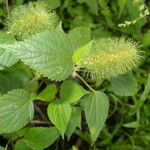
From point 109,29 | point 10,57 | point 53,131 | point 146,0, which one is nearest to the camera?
point 10,57

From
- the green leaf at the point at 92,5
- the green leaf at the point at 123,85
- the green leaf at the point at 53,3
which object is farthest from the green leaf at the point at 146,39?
the green leaf at the point at 123,85

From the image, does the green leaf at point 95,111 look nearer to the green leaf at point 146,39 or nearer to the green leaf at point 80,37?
the green leaf at point 80,37

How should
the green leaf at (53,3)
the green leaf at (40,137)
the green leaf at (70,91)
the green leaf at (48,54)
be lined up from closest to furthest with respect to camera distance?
1. the green leaf at (48,54)
2. the green leaf at (70,91)
3. the green leaf at (40,137)
4. the green leaf at (53,3)

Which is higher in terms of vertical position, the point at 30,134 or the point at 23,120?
the point at 23,120

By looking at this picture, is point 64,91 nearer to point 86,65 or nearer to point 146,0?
point 86,65

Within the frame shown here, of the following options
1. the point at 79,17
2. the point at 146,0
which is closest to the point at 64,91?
the point at 79,17

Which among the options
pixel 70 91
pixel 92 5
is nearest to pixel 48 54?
pixel 70 91

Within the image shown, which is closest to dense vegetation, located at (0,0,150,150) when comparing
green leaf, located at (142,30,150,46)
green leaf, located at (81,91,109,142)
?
green leaf, located at (81,91,109,142)
